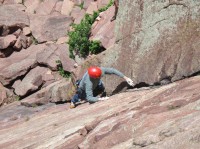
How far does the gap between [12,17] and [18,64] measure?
12.6 feet

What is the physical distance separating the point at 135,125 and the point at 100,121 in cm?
165

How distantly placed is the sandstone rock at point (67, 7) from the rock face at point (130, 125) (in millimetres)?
17498

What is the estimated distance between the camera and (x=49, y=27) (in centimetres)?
2948

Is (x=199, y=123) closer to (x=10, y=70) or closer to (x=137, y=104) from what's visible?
(x=137, y=104)

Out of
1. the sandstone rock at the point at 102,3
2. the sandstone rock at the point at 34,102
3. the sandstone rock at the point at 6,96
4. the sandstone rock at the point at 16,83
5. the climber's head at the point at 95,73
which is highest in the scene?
the sandstone rock at the point at 102,3

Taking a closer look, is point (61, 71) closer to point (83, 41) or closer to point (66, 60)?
point (66, 60)

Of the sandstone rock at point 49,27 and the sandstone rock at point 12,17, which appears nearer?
the sandstone rock at point 49,27

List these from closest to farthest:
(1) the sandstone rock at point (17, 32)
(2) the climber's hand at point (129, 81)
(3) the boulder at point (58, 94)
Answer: (2) the climber's hand at point (129, 81) → (3) the boulder at point (58, 94) → (1) the sandstone rock at point (17, 32)

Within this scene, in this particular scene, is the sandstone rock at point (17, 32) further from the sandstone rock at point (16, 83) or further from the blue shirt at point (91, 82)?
the blue shirt at point (91, 82)

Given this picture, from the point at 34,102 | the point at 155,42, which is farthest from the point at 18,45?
the point at 155,42

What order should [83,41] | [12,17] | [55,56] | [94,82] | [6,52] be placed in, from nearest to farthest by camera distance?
[94,82] < [83,41] < [55,56] < [6,52] < [12,17]

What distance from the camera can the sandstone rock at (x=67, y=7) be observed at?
3030 cm

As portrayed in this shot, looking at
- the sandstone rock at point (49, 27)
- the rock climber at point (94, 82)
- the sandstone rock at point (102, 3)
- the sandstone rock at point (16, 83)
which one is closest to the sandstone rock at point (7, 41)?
the sandstone rock at point (49, 27)

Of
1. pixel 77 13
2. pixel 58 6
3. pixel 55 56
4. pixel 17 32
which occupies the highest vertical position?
pixel 58 6
